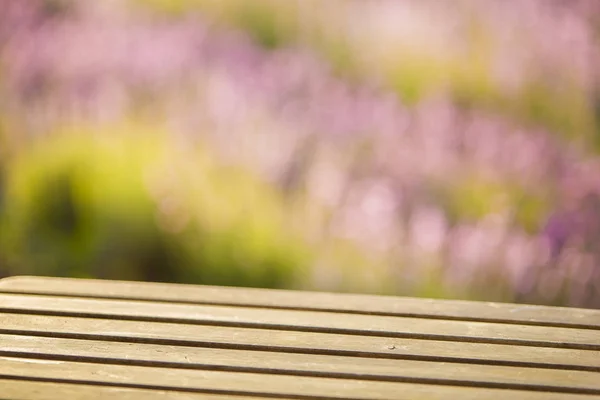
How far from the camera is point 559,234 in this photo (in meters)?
2.19

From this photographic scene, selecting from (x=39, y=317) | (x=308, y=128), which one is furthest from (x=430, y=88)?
(x=39, y=317)

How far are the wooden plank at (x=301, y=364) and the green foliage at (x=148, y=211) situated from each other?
0.69m

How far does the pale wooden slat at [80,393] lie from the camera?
1360mm

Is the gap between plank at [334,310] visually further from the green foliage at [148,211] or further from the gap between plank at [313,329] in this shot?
the green foliage at [148,211]

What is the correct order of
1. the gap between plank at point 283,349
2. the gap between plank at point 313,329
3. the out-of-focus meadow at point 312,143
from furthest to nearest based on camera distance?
the out-of-focus meadow at point 312,143
the gap between plank at point 313,329
the gap between plank at point 283,349

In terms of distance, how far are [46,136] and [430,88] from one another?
1158 millimetres

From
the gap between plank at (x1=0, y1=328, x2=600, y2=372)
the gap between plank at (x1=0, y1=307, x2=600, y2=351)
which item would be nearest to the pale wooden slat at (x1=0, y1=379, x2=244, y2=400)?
the gap between plank at (x1=0, y1=328, x2=600, y2=372)

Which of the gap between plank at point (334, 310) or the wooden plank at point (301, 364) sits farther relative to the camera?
the gap between plank at point (334, 310)

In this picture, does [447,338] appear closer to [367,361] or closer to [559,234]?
[367,361]

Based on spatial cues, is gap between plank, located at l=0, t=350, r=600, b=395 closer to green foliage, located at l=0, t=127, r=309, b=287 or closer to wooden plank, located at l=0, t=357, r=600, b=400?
wooden plank, located at l=0, t=357, r=600, b=400

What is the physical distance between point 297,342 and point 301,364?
111mm

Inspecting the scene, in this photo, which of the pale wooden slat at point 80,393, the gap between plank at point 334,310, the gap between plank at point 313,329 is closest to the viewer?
the pale wooden slat at point 80,393

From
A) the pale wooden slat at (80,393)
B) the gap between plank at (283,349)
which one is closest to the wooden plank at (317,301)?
the gap between plank at (283,349)

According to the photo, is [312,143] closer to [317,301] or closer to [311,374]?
[317,301]
